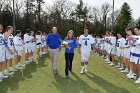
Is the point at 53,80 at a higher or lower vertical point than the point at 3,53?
lower

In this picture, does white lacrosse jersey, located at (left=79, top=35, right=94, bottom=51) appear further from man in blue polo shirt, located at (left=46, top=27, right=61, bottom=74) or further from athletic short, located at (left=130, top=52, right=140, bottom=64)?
athletic short, located at (left=130, top=52, right=140, bottom=64)

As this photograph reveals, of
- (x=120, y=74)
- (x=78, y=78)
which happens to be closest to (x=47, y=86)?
(x=78, y=78)

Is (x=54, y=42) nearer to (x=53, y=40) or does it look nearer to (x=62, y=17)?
(x=53, y=40)

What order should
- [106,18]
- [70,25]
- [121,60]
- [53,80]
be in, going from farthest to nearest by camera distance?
[106,18], [70,25], [121,60], [53,80]

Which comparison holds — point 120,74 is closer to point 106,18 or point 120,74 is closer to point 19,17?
point 19,17

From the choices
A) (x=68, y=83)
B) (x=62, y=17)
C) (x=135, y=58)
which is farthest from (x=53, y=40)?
(x=62, y=17)

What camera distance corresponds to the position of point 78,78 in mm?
13711

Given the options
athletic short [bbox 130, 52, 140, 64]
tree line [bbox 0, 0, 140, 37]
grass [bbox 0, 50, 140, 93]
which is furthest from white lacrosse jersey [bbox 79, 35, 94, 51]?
tree line [bbox 0, 0, 140, 37]

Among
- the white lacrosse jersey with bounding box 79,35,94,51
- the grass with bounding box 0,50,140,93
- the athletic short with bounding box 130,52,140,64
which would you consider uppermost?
the white lacrosse jersey with bounding box 79,35,94,51

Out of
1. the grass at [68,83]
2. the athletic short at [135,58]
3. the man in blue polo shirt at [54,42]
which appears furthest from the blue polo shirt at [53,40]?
the athletic short at [135,58]

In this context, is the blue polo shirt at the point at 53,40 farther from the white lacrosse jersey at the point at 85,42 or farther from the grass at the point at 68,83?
the grass at the point at 68,83

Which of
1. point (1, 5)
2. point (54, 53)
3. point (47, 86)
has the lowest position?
point (47, 86)

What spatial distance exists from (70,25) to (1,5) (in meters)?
20.6

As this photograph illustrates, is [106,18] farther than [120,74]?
Yes
